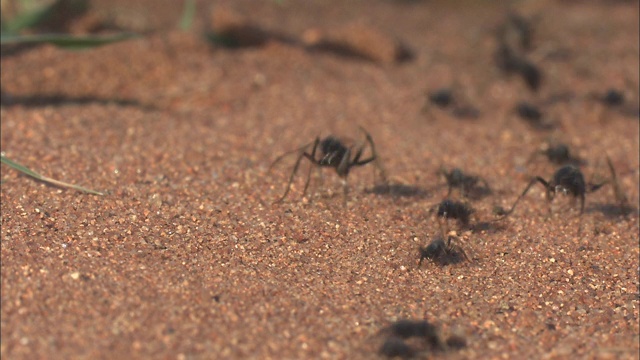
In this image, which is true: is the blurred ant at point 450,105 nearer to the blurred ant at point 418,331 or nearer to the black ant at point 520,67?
the black ant at point 520,67

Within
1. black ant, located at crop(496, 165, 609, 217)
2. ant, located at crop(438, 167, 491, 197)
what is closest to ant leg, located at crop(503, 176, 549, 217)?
black ant, located at crop(496, 165, 609, 217)

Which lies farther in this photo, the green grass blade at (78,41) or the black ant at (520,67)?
the black ant at (520,67)

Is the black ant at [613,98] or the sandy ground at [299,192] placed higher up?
the black ant at [613,98]

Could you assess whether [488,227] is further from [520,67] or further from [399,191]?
[520,67]

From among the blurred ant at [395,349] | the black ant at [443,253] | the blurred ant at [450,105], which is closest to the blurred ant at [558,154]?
the blurred ant at [450,105]

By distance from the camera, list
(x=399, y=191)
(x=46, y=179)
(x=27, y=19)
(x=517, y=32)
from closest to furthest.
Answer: (x=46, y=179) → (x=399, y=191) → (x=27, y=19) → (x=517, y=32)

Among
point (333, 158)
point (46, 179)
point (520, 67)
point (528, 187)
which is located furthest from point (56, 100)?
point (520, 67)

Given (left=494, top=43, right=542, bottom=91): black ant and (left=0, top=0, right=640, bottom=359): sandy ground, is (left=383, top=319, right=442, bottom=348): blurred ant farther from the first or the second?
(left=494, top=43, right=542, bottom=91): black ant
